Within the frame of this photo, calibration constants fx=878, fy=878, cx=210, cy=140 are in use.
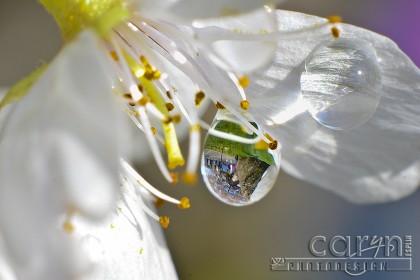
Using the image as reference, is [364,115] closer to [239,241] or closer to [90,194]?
[90,194]

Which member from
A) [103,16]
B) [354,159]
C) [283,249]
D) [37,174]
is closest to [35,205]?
[37,174]

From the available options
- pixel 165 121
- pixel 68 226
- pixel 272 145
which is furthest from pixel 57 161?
pixel 272 145

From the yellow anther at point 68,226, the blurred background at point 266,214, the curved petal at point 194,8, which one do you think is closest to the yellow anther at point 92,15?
the curved petal at point 194,8

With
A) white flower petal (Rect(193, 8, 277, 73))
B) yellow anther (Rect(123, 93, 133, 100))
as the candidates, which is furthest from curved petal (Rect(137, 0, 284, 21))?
yellow anther (Rect(123, 93, 133, 100))

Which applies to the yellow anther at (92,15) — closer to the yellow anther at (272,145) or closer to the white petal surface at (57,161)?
the white petal surface at (57,161)

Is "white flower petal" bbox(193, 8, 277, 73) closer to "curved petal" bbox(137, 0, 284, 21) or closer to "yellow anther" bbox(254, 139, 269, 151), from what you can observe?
"curved petal" bbox(137, 0, 284, 21)
